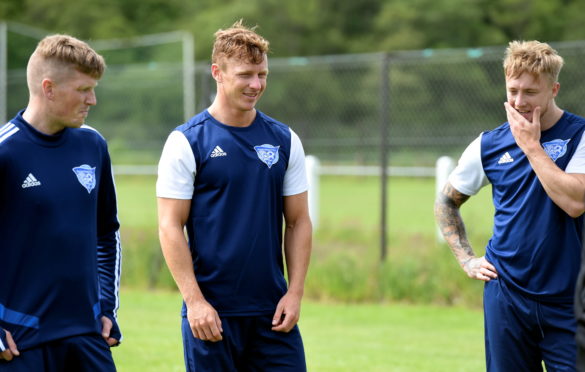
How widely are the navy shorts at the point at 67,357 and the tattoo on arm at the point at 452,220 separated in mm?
1984

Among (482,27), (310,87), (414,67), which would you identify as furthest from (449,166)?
(482,27)

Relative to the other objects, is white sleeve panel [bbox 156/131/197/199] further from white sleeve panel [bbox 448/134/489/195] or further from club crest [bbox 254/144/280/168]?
white sleeve panel [bbox 448/134/489/195]

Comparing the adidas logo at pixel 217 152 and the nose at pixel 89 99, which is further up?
the nose at pixel 89 99

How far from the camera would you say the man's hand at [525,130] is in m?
4.11

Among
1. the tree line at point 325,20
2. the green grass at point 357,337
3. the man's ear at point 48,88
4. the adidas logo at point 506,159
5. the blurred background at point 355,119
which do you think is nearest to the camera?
the man's ear at point 48,88

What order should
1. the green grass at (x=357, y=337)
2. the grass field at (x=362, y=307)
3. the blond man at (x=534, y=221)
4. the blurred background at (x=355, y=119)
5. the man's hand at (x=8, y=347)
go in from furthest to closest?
the blurred background at (x=355, y=119) → the grass field at (x=362, y=307) → the green grass at (x=357, y=337) → the blond man at (x=534, y=221) → the man's hand at (x=8, y=347)

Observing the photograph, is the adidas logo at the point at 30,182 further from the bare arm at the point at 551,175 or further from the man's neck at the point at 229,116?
the bare arm at the point at 551,175

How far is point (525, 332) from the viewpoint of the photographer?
4.26m

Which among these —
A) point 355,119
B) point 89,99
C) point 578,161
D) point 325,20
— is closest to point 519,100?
point 578,161

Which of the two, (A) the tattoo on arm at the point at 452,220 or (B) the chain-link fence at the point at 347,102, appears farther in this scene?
(B) the chain-link fence at the point at 347,102

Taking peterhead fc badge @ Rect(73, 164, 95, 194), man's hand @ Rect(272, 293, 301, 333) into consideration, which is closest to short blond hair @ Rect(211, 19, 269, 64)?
peterhead fc badge @ Rect(73, 164, 95, 194)

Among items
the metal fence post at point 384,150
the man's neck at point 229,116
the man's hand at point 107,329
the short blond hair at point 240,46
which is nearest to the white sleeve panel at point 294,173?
the man's neck at point 229,116

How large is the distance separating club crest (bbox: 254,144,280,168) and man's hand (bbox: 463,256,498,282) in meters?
1.19

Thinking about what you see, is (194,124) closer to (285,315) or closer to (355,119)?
(285,315)
